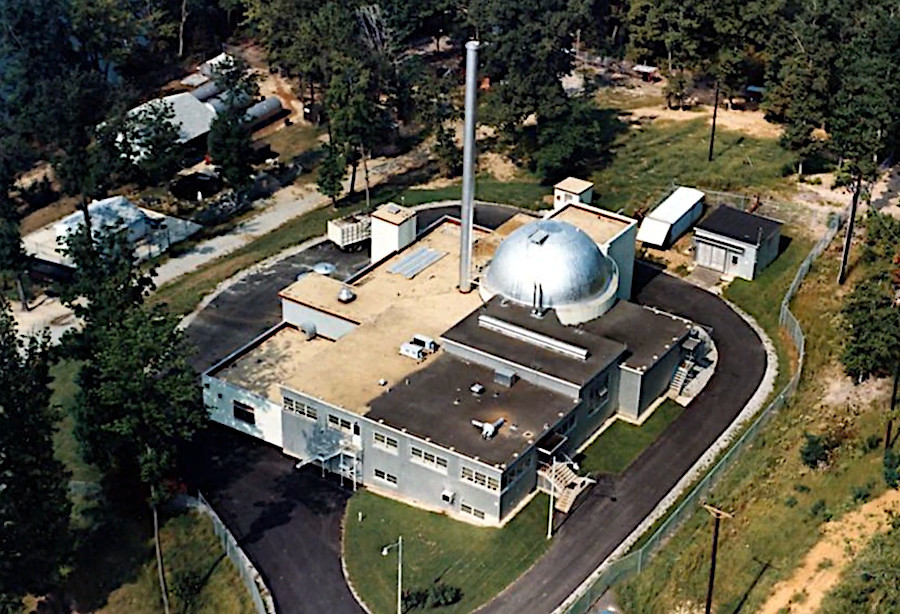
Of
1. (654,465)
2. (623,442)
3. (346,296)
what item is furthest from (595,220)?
(654,465)

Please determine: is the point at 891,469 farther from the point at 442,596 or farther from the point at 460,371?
the point at 460,371

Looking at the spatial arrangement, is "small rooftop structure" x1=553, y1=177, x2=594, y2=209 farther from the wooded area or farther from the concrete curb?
the concrete curb

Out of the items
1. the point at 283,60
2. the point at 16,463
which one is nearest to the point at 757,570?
the point at 16,463

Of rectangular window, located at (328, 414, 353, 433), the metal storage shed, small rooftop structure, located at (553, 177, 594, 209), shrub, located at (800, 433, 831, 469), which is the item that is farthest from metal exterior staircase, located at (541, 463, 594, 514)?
small rooftop structure, located at (553, 177, 594, 209)

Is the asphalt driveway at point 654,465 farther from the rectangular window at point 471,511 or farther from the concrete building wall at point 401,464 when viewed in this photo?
the concrete building wall at point 401,464

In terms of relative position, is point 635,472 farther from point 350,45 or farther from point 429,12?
point 429,12

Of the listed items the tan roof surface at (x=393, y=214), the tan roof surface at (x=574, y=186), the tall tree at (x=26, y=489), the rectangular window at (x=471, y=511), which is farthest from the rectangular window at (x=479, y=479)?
the tan roof surface at (x=574, y=186)
